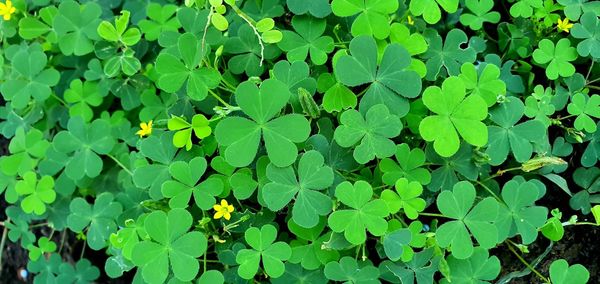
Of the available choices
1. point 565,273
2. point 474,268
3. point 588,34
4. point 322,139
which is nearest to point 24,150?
point 322,139

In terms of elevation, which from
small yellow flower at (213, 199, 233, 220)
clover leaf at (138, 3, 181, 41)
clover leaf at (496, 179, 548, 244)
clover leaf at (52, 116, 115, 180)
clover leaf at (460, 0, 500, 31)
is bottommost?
clover leaf at (52, 116, 115, 180)

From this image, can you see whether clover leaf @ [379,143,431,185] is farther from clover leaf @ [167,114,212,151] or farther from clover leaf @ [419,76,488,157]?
clover leaf @ [167,114,212,151]

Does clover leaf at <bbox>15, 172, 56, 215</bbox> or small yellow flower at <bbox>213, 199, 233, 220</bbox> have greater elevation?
small yellow flower at <bbox>213, 199, 233, 220</bbox>

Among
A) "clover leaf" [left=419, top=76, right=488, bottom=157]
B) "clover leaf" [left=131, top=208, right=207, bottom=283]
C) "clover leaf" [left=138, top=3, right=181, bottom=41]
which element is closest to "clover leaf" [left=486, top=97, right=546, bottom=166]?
"clover leaf" [left=419, top=76, right=488, bottom=157]

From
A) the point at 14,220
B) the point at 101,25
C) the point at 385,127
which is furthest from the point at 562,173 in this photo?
the point at 14,220

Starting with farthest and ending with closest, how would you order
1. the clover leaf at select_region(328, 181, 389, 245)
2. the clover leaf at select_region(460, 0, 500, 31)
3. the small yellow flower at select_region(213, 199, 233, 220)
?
the clover leaf at select_region(460, 0, 500, 31) → the small yellow flower at select_region(213, 199, 233, 220) → the clover leaf at select_region(328, 181, 389, 245)

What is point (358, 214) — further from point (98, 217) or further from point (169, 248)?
point (98, 217)
